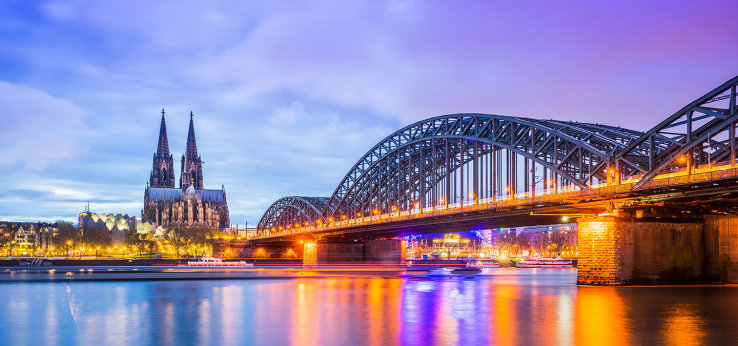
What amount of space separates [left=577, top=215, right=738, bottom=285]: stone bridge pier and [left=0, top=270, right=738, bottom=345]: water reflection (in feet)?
22.5

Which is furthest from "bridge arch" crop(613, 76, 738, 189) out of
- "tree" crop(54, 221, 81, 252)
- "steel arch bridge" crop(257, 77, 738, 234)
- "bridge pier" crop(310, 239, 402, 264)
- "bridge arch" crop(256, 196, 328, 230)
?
"tree" crop(54, 221, 81, 252)

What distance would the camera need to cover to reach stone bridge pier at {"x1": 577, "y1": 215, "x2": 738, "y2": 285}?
5741cm

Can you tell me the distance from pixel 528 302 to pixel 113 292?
94.0ft

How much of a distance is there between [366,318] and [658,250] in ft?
115

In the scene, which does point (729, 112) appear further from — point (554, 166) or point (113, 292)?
point (113, 292)

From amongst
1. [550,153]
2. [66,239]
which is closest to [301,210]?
[66,239]

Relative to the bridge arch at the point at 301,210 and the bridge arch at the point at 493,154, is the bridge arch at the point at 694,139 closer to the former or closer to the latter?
the bridge arch at the point at 493,154

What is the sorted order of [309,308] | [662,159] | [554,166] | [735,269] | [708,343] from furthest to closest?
[554,166] < [735,269] < [662,159] < [309,308] < [708,343]

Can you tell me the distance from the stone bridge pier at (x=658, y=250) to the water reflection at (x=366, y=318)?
22.5 feet

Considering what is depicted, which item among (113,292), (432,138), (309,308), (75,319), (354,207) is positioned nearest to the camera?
(75,319)

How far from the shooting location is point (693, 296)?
47625 millimetres

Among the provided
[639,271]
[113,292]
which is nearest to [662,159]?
[639,271]

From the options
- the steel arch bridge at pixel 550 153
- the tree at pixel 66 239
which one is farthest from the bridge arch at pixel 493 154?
the tree at pixel 66 239

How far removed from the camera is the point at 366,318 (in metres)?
32.7
